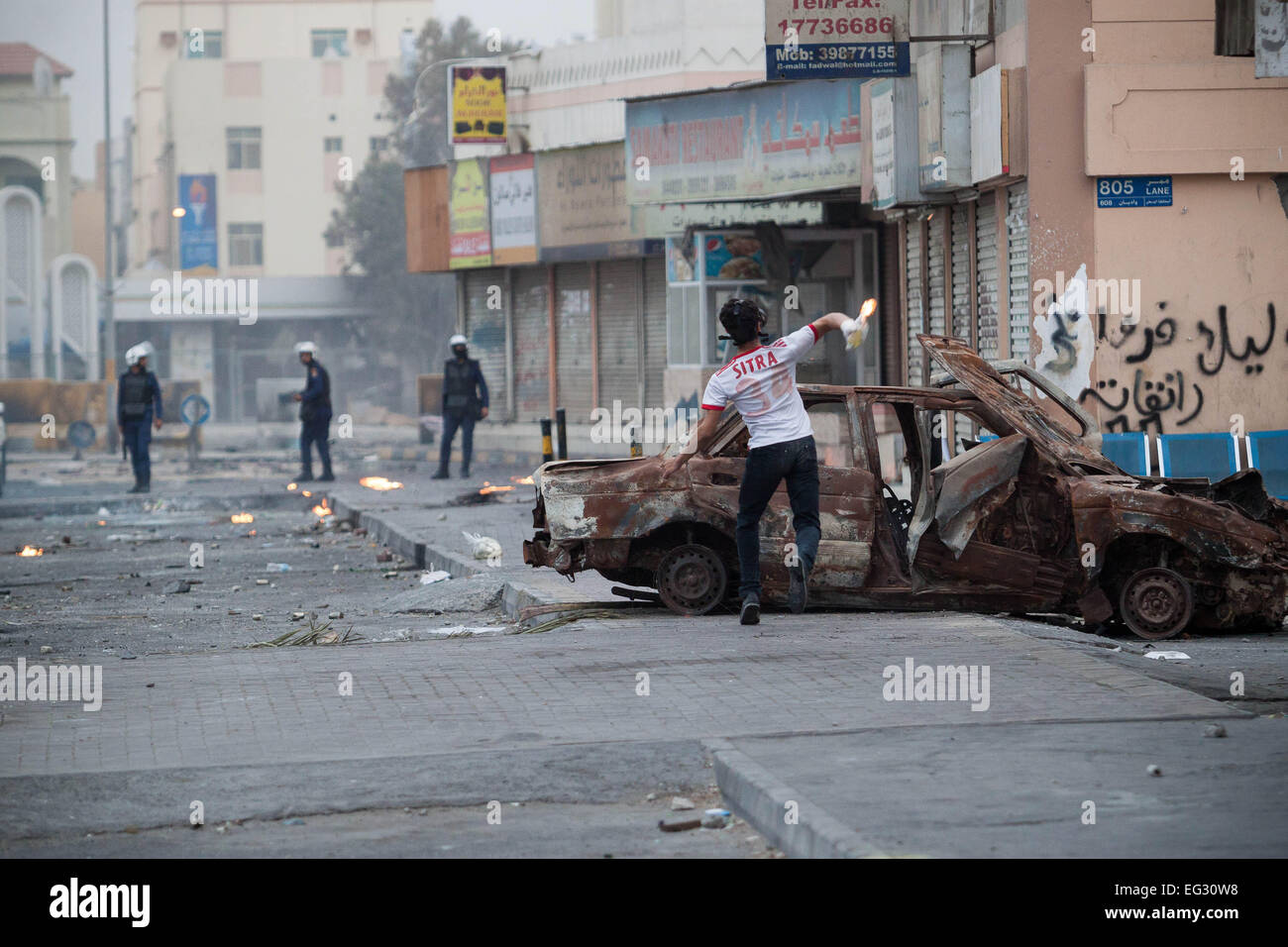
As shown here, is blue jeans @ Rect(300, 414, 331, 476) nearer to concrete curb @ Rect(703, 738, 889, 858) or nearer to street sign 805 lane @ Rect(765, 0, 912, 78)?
street sign 805 lane @ Rect(765, 0, 912, 78)

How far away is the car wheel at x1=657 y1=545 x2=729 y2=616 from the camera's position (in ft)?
32.6

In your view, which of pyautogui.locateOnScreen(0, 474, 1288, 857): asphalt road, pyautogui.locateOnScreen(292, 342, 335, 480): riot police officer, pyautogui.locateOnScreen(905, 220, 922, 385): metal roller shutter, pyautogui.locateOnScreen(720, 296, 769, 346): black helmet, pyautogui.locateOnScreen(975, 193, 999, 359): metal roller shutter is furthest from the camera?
pyautogui.locateOnScreen(292, 342, 335, 480): riot police officer

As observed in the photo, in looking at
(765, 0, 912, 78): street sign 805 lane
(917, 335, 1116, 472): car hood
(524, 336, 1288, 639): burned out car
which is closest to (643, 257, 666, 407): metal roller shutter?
(765, 0, 912, 78): street sign 805 lane

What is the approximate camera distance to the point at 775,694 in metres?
7.52

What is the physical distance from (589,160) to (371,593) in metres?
16.2

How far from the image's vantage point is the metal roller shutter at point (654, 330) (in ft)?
91.6

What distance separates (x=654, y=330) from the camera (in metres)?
28.1

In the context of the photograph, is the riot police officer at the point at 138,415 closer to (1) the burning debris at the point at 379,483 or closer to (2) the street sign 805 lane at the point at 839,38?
(1) the burning debris at the point at 379,483

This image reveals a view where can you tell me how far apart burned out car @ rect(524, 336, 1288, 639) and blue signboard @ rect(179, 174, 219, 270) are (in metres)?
57.2

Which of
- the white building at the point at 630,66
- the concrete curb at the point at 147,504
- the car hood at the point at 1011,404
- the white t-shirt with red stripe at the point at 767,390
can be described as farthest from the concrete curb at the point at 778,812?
the white building at the point at 630,66

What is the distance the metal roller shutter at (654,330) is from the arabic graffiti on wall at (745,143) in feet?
10.3

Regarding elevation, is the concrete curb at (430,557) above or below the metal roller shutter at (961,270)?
below
